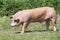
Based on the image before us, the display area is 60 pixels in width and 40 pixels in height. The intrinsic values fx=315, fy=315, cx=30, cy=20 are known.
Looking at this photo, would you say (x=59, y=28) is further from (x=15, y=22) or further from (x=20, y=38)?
(x=20, y=38)

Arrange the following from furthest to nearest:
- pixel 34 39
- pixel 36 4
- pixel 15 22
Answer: pixel 36 4, pixel 15 22, pixel 34 39

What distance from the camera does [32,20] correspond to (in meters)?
11.5

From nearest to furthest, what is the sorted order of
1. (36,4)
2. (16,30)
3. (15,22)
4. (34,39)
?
(34,39) → (15,22) → (16,30) → (36,4)

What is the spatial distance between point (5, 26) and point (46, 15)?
1.82 metres

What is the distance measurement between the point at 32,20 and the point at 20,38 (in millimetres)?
2069

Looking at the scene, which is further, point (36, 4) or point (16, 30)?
point (36, 4)

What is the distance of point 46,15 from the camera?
38.4 feet

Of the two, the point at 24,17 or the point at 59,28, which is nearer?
the point at 24,17

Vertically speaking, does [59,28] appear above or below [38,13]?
below

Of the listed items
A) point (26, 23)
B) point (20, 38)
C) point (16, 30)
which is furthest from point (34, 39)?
point (16, 30)

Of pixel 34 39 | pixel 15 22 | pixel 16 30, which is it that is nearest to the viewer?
pixel 34 39

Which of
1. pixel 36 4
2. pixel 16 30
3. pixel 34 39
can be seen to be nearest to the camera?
pixel 34 39

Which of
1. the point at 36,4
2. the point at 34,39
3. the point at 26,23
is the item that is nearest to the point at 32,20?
the point at 26,23

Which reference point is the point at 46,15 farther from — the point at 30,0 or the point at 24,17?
the point at 30,0
